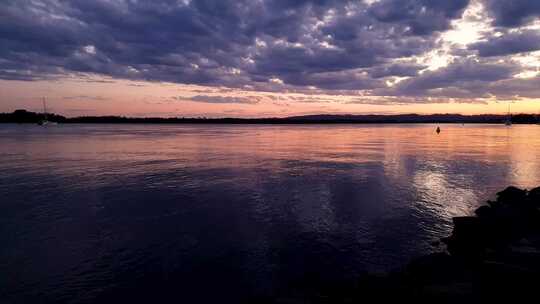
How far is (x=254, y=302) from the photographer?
34.0ft

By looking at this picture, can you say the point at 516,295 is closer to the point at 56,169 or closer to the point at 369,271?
the point at 369,271

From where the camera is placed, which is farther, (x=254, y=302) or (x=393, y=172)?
(x=393, y=172)

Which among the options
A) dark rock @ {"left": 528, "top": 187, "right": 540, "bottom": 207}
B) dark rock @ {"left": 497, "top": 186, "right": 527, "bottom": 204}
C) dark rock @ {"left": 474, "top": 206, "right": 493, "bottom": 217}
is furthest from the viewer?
dark rock @ {"left": 497, "top": 186, "right": 527, "bottom": 204}

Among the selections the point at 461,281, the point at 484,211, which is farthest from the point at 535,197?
the point at 461,281

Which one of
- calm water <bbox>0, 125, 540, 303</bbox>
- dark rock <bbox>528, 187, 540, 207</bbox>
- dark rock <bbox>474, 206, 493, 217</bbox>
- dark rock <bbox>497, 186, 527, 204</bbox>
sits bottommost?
calm water <bbox>0, 125, 540, 303</bbox>

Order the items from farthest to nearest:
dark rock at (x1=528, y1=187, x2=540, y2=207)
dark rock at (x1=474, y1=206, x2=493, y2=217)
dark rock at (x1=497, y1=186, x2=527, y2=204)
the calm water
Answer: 1. dark rock at (x1=497, y1=186, x2=527, y2=204)
2. dark rock at (x1=528, y1=187, x2=540, y2=207)
3. dark rock at (x1=474, y1=206, x2=493, y2=217)
4. the calm water

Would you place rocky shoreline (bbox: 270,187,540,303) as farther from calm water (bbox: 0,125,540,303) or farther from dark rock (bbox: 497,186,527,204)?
dark rock (bbox: 497,186,527,204)

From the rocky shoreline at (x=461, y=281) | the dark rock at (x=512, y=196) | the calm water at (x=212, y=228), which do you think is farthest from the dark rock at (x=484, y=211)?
the rocky shoreline at (x=461, y=281)

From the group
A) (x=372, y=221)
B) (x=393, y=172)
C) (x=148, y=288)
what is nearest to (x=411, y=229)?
(x=372, y=221)

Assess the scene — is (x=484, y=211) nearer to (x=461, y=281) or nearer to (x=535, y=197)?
(x=535, y=197)

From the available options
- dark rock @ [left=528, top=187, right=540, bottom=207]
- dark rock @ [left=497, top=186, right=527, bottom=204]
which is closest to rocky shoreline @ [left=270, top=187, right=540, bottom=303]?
dark rock @ [left=528, top=187, right=540, bottom=207]

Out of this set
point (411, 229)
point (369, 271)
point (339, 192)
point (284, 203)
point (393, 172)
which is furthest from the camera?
point (393, 172)

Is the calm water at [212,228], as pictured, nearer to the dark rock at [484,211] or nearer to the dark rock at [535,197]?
the dark rock at [484,211]

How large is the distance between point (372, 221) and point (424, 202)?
5.85 meters
